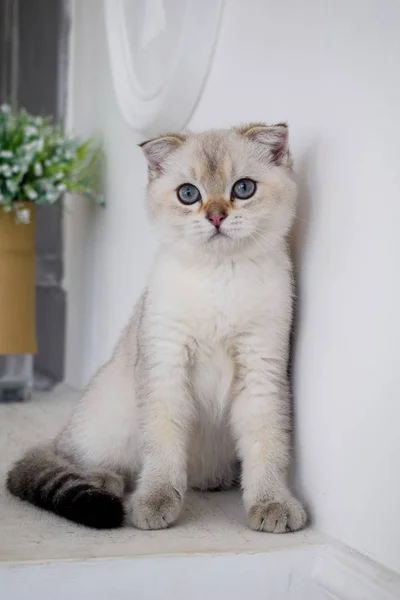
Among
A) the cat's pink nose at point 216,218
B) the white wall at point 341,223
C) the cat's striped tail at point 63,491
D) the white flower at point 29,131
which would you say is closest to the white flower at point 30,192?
the white flower at point 29,131

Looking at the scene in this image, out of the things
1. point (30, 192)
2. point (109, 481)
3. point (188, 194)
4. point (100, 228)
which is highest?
point (188, 194)

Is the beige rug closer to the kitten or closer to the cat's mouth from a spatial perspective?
the kitten

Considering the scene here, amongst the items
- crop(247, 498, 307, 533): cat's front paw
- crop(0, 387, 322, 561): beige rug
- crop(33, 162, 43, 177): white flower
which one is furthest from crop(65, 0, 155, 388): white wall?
crop(247, 498, 307, 533): cat's front paw

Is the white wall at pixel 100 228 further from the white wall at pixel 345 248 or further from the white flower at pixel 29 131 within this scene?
the white wall at pixel 345 248

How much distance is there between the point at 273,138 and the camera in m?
1.32

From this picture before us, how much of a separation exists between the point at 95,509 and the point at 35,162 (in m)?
1.53

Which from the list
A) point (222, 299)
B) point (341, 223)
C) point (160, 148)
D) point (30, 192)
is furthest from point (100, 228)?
point (341, 223)

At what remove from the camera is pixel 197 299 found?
1335 millimetres

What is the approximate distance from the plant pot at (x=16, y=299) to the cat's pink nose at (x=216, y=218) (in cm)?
132

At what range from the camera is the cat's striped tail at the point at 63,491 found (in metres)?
1.22

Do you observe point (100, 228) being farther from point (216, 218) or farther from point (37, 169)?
point (216, 218)

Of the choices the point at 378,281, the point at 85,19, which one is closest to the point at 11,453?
the point at 378,281

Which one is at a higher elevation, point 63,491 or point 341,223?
point 341,223

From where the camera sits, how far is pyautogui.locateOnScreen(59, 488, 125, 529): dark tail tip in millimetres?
1216
